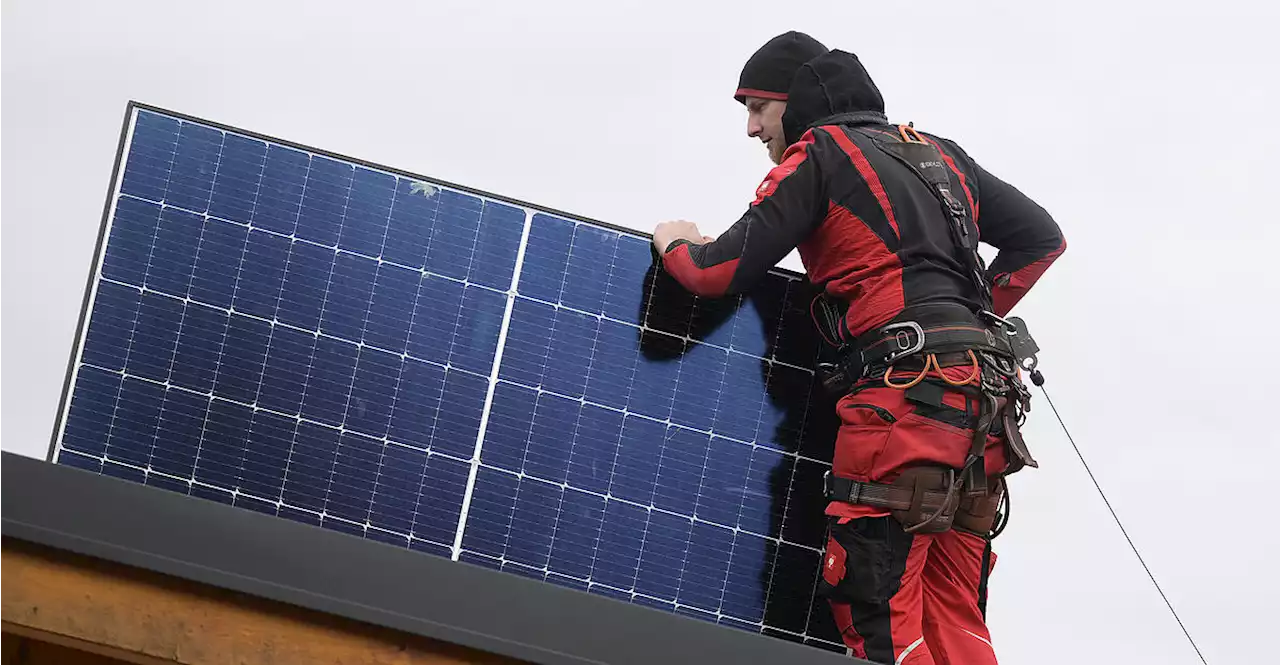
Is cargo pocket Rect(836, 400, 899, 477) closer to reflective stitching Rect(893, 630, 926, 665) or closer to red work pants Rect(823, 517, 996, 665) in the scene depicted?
red work pants Rect(823, 517, 996, 665)

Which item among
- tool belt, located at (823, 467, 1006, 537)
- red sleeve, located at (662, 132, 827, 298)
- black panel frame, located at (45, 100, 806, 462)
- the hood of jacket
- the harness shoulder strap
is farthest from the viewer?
black panel frame, located at (45, 100, 806, 462)

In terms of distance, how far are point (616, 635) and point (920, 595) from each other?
1.25 m

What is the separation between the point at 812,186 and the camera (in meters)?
3.45

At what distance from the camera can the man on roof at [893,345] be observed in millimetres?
3332

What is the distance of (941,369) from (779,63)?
126 cm

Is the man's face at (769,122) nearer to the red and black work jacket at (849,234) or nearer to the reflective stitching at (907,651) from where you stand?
the red and black work jacket at (849,234)

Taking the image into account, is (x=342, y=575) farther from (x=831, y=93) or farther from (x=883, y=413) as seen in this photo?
(x=831, y=93)

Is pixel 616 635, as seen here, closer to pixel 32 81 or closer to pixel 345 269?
pixel 345 269

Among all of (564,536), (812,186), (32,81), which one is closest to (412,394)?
(564,536)

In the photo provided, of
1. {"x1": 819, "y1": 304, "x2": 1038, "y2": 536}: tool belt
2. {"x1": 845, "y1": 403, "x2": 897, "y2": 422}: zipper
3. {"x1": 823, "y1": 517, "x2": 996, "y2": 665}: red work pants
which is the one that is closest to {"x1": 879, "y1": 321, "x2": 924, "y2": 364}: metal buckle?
{"x1": 819, "y1": 304, "x2": 1038, "y2": 536}: tool belt

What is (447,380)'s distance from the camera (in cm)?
383

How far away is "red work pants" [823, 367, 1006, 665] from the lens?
3.31 metres

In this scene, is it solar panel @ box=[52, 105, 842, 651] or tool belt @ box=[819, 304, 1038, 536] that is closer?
tool belt @ box=[819, 304, 1038, 536]

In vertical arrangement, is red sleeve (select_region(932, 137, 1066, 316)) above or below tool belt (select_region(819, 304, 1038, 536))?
above
